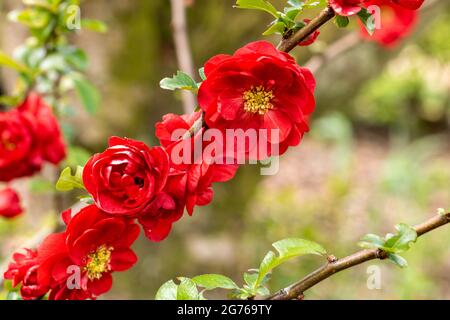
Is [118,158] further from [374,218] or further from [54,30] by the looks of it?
[374,218]

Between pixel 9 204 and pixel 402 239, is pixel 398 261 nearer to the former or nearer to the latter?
pixel 402 239

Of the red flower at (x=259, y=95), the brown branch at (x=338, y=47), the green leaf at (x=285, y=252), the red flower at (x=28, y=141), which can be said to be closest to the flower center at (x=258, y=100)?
the red flower at (x=259, y=95)

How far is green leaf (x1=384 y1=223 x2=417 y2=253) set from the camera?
1.76 feet

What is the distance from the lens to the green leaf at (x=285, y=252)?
21.5 inches

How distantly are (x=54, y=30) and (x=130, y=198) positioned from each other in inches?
22.3

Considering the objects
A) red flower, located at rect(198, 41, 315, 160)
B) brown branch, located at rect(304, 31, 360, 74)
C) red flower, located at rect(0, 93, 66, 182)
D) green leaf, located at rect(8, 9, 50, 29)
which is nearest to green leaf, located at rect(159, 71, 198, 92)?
red flower, located at rect(198, 41, 315, 160)

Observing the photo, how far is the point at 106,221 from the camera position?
52 cm

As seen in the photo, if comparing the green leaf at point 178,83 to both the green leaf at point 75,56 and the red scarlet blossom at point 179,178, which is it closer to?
the red scarlet blossom at point 179,178

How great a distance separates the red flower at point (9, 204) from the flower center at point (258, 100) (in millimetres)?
477

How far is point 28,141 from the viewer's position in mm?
840

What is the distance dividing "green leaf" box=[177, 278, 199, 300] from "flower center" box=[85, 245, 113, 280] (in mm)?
78

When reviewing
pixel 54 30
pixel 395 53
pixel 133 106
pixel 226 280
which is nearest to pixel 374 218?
pixel 395 53

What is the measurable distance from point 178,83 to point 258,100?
0.07 meters

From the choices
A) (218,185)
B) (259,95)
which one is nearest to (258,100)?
(259,95)
